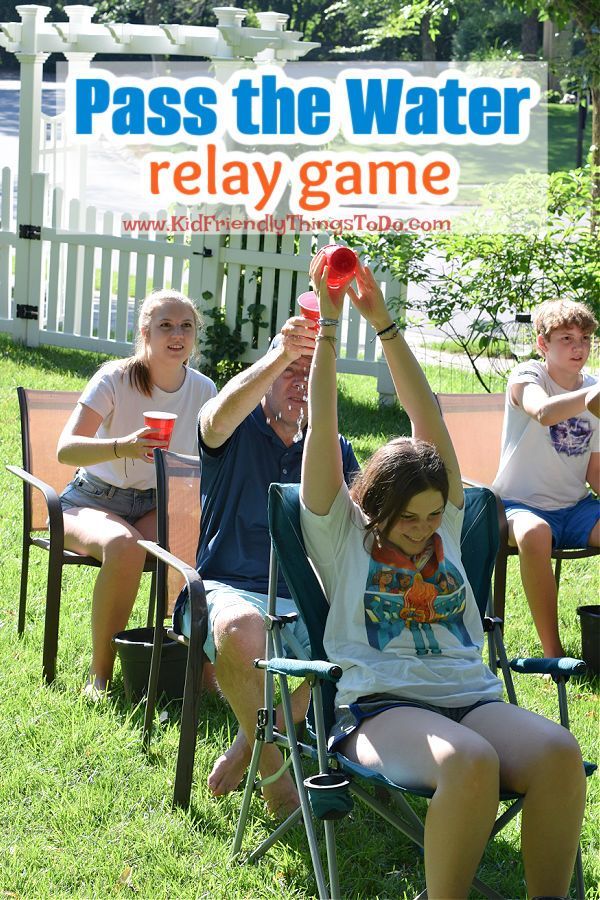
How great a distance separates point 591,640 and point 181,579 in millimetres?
1619

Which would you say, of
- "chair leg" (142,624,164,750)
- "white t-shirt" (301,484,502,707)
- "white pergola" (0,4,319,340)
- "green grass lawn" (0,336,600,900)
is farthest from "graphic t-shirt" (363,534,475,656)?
"white pergola" (0,4,319,340)

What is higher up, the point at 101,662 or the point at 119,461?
the point at 119,461

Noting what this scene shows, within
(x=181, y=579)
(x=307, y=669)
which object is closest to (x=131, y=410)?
(x=181, y=579)

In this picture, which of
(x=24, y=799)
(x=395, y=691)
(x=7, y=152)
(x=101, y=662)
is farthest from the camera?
(x=7, y=152)

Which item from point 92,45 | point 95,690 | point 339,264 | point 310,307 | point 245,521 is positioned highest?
point 92,45

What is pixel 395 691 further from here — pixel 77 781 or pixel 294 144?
pixel 294 144

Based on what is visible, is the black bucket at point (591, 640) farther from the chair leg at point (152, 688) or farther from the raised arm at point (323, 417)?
the raised arm at point (323, 417)

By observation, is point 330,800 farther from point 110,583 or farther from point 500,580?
point 500,580

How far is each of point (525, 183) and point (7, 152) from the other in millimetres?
18473

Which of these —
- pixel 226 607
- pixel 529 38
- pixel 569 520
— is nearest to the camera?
pixel 226 607

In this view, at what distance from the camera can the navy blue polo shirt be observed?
11.7ft

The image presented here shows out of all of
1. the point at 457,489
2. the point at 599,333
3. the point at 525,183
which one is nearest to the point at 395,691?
the point at 457,489

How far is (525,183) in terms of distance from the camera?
806cm

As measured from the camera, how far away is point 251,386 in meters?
3.29
